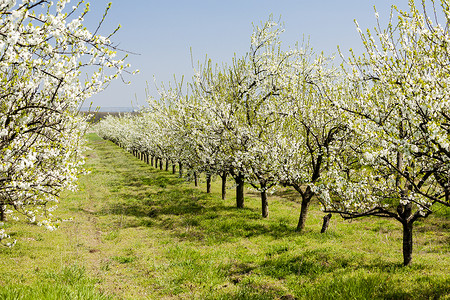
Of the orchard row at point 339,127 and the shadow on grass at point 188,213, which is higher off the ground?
the orchard row at point 339,127

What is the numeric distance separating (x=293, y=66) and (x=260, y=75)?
244cm

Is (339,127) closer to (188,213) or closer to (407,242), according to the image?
(407,242)

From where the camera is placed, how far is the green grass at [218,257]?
8938 millimetres

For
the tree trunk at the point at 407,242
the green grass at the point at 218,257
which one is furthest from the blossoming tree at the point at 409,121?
the green grass at the point at 218,257

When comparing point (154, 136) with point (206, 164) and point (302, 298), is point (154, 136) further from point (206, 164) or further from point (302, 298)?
point (302, 298)

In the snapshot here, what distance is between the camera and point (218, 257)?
12.8m

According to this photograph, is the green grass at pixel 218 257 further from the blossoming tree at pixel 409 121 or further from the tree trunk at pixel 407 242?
the blossoming tree at pixel 409 121

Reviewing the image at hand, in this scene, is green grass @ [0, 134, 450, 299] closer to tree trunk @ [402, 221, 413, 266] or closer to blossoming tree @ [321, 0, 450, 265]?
tree trunk @ [402, 221, 413, 266]

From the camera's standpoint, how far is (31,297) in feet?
20.9

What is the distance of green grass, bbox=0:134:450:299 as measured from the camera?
29.3 feet

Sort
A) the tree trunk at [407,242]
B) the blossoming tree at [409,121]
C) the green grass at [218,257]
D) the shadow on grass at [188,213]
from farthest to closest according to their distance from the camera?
1. the shadow on grass at [188,213]
2. the tree trunk at [407,242]
3. the green grass at [218,257]
4. the blossoming tree at [409,121]

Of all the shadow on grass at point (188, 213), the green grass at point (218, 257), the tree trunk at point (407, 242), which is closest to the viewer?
the green grass at point (218, 257)

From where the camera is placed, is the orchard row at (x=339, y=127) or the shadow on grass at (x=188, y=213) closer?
the orchard row at (x=339, y=127)

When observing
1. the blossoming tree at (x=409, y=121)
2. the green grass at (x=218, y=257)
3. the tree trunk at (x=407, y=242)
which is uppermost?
the blossoming tree at (x=409, y=121)
